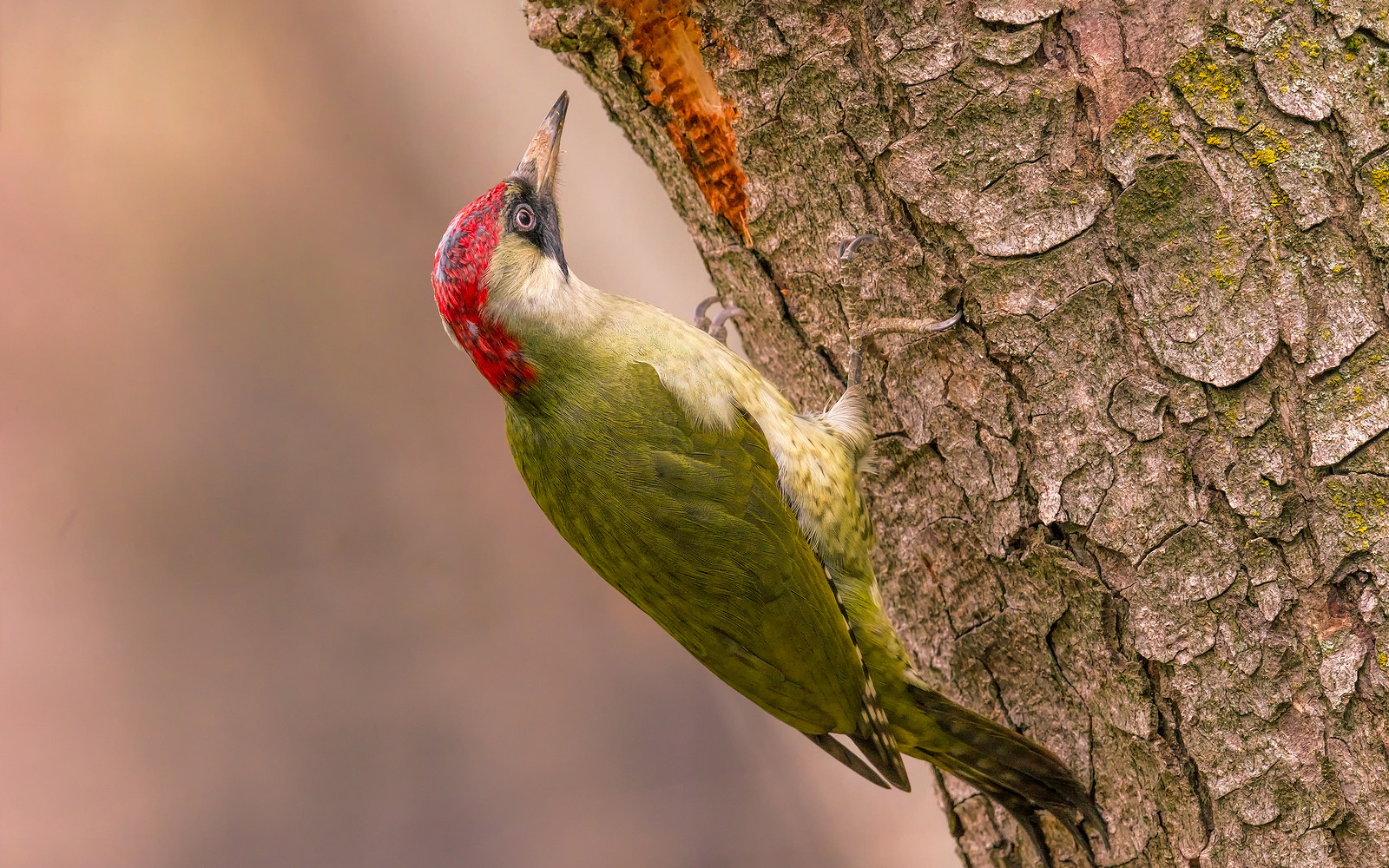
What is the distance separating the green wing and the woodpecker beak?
533 mm

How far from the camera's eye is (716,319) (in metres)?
2.54

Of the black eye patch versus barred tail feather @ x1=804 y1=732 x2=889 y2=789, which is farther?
the black eye patch

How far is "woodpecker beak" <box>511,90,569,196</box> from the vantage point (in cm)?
233

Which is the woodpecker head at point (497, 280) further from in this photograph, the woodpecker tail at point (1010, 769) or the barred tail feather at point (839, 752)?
the woodpecker tail at point (1010, 769)

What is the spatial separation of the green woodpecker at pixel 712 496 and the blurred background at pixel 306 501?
158 cm

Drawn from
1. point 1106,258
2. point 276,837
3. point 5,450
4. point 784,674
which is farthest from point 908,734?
point 5,450

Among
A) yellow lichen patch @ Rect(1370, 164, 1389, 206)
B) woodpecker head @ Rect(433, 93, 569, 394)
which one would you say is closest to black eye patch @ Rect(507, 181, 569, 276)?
woodpecker head @ Rect(433, 93, 569, 394)

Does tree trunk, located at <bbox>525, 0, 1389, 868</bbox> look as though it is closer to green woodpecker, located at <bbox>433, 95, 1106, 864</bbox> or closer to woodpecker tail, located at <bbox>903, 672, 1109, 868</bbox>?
woodpecker tail, located at <bbox>903, 672, 1109, 868</bbox>

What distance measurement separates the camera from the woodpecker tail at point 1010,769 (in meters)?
1.79

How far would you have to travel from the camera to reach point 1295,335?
4.90ft

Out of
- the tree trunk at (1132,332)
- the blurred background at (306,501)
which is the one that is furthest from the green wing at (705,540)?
the blurred background at (306,501)

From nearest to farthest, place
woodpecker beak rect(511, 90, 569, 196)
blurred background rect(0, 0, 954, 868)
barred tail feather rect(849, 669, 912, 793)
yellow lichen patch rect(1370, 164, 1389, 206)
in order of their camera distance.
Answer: yellow lichen patch rect(1370, 164, 1389, 206) → barred tail feather rect(849, 669, 912, 793) → woodpecker beak rect(511, 90, 569, 196) → blurred background rect(0, 0, 954, 868)

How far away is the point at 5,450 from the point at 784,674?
10.4 ft

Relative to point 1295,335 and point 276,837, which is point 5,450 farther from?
point 1295,335
